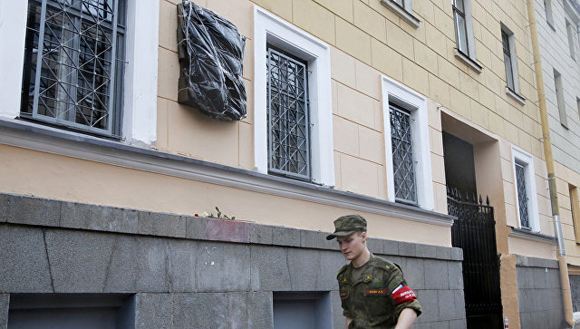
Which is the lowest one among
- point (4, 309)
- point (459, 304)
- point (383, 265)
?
point (459, 304)

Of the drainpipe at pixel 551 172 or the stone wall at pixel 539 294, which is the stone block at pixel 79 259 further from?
the drainpipe at pixel 551 172

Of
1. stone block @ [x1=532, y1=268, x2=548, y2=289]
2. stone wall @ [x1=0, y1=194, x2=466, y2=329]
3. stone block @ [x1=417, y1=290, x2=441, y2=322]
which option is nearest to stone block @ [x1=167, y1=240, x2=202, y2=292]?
stone wall @ [x1=0, y1=194, x2=466, y2=329]

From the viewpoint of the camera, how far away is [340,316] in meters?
6.16

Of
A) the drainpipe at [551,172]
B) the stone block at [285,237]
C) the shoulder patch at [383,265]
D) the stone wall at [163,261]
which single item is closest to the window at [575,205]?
the drainpipe at [551,172]

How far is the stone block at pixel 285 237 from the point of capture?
545 centimetres

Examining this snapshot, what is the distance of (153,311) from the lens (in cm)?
433

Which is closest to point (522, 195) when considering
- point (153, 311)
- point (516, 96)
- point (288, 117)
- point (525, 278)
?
point (525, 278)

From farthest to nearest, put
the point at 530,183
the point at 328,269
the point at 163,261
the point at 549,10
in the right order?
the point at 549,10 → the point at 530,183 → the point at 328,269 → the point at 163,261

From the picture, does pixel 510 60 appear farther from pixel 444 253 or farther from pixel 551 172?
pixel 444 253

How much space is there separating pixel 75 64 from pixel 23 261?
159 cm

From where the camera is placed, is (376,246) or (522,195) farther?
(522,195)

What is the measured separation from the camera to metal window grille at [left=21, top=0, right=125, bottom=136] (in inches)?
167

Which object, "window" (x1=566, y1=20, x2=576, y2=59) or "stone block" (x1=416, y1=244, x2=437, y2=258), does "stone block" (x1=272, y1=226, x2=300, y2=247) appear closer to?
"stone block" (x1=416, y1=244, x2=437, y2=258)

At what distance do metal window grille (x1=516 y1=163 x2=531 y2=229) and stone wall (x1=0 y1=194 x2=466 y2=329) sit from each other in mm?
6918
